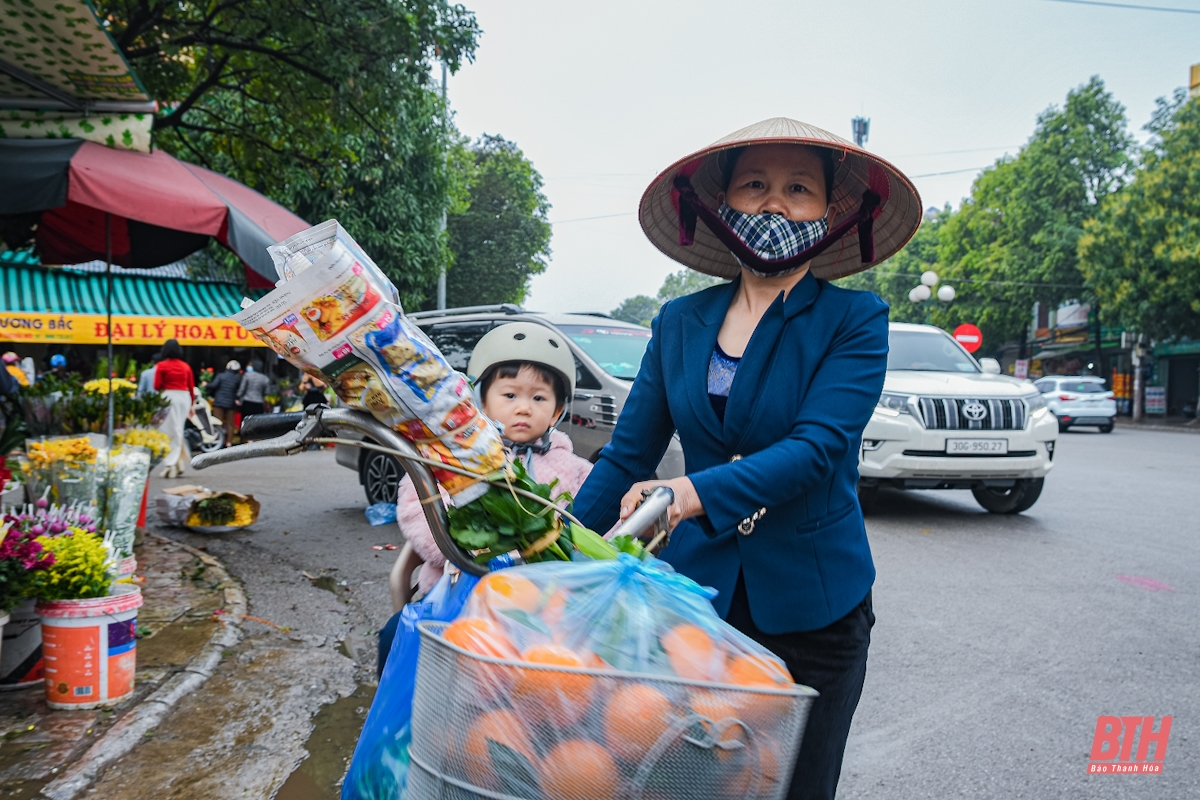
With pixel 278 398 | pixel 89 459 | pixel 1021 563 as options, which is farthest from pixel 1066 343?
pixel 89 459

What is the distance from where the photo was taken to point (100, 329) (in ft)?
60.0

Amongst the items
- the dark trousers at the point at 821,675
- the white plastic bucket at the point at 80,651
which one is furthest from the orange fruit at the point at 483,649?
the white plastic bucket at the point at 80,651

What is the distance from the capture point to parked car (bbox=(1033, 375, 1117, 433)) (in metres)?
24.7

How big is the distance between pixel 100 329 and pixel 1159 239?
2941cm

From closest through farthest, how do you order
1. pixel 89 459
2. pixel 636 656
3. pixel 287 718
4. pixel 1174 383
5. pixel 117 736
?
pixel 636 656
pixel 117 736
pixel 287 718
pixel 89 459
pixel 1174 383

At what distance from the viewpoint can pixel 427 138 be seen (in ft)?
44.4

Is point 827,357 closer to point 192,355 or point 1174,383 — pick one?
point 192,355

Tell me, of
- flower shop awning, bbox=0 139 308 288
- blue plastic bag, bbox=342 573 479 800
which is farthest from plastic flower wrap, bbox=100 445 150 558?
blue plastic bag, bbox=342 573 479 800

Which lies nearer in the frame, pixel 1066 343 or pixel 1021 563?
pixel 1021 563

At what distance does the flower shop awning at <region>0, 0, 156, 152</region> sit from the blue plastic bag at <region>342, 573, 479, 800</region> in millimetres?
4636

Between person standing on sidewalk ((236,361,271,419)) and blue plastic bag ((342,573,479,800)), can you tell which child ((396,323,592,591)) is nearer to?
blue plastic bag ((342,573,479,800))

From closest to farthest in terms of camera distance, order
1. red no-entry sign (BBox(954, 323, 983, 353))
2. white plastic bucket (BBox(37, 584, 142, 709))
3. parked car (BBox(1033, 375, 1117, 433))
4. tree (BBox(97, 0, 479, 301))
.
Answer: white plastic bucket (BBox(37, 584, 142, 709)), tree (BBox(97, 0, 479, 301)), red no-entry sign (BBox(954, 323, 983, 353)), parked car (BBox(1033, 375, 1117, 433))

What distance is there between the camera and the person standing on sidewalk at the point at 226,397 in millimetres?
16094

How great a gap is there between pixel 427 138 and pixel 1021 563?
1047cm
